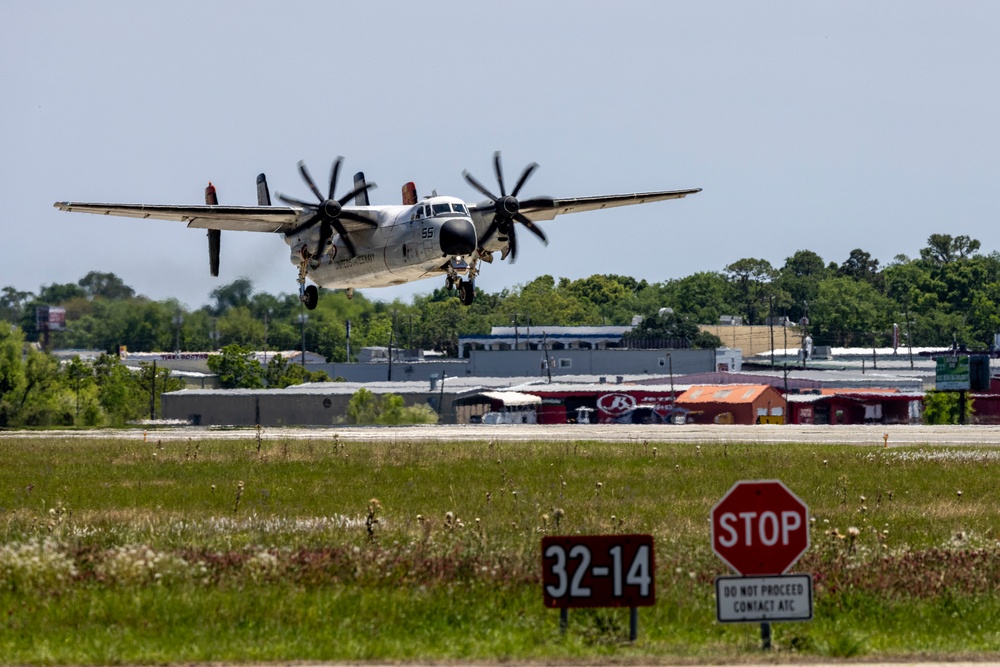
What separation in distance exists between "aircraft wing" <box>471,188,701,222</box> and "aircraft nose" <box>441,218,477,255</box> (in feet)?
22.6

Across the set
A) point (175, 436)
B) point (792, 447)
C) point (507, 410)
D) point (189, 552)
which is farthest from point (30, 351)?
point (189, 552)

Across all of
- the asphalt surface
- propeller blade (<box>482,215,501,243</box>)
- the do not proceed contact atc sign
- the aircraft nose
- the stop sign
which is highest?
propeller blade (<box>482,215,501,243</box>)

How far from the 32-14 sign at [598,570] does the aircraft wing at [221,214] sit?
39.4 m

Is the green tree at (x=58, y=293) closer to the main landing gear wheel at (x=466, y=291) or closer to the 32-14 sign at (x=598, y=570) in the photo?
the main landing gear wheel at (x=466, y=291)

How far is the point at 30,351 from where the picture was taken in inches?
3824

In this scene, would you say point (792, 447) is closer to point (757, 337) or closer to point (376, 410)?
point (376, 410)

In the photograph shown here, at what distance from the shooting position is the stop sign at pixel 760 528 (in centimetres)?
1473

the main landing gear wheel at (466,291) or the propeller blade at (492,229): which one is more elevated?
the propeller blade at (492,229)

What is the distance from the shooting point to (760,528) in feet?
48.5

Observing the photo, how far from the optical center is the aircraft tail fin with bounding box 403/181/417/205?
5378cm

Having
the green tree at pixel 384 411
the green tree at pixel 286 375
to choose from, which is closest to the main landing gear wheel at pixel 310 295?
the green tree at pixel 384 411

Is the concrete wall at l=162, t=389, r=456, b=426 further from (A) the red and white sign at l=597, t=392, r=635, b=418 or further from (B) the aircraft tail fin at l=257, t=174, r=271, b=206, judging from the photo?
(B) the aircraft tail fin at l=257, t=174, r=271, b=206

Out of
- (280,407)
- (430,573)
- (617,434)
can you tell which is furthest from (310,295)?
(280,407)

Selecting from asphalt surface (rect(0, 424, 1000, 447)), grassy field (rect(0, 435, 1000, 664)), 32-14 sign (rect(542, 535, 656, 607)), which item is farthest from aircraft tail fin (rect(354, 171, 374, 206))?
32-14 sign (rect(542, 535, 656, 607))
